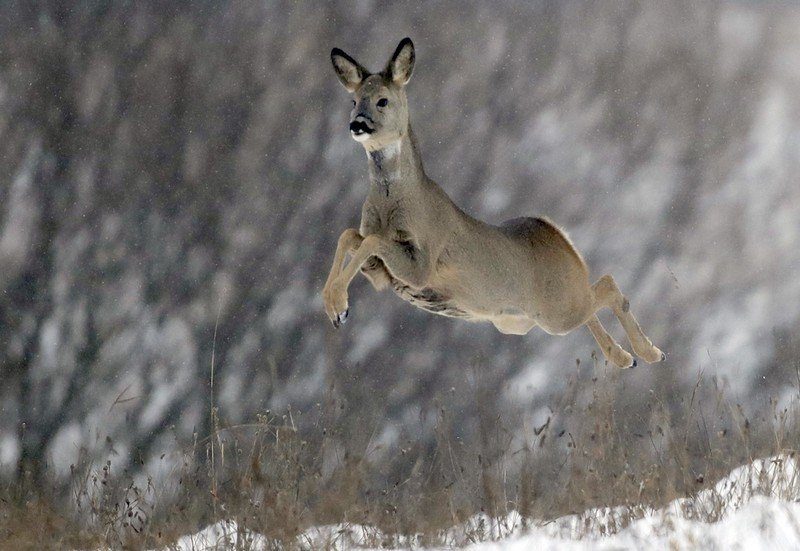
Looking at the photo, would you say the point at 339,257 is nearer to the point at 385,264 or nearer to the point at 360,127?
the point at 385,264

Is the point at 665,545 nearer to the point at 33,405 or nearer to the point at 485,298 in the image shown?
the point at 485,298

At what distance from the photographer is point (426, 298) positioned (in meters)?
6.49

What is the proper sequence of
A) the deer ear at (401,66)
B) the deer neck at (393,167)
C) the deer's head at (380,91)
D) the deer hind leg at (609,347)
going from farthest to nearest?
the deer hind leg at (609,347), the deer neck at (393,167), the deer ear at (401,66), the deer's head at (380,91)

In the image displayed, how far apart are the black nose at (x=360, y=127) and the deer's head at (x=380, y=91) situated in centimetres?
2

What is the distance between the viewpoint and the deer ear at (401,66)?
242 inches

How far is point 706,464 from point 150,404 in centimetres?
722

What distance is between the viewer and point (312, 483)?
20.7ft

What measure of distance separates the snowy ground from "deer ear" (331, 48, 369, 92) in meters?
2.36

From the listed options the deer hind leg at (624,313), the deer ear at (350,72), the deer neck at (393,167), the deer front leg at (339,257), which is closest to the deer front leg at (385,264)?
the deer front leg at (339,257)

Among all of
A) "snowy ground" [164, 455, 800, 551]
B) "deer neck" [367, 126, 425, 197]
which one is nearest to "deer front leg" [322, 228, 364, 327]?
"deer neck" [367, 126, 425, 197]

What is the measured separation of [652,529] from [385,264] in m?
2.09

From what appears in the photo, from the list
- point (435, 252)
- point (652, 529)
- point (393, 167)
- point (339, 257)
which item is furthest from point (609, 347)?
point (339, 257)

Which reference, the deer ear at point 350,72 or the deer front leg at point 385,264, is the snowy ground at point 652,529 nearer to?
the deer front leg at point 385,264

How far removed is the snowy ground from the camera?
6051 millimetres
